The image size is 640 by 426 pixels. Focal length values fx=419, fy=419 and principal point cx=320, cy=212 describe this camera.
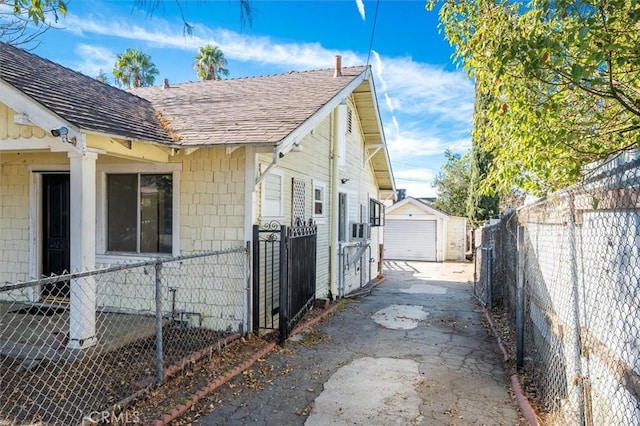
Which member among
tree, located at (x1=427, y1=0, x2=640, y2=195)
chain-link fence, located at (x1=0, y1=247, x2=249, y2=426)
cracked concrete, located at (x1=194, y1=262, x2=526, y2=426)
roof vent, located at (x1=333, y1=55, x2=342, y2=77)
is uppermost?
roof vent, located at (x1=333, y1=55, x2=342, y2=77)

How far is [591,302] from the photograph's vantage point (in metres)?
3.13

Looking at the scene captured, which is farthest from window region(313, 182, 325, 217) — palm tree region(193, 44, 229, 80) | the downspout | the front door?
palm tree region(193, 44, 229, 80)

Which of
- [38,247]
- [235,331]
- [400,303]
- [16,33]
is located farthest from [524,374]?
[16,33]

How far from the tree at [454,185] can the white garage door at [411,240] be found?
15.3ft

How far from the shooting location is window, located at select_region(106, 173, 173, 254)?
6.92 m

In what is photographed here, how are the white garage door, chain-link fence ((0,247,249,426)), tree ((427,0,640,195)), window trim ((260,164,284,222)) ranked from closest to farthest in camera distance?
tree ((427,0,640,195)) < chain-link fence ((0,247,249,426)) < window trim ((260,164,284,222)) < the white garage door

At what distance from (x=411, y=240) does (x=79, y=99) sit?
2113cm

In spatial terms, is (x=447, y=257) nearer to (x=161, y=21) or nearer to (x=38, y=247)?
(x=38, y=247)

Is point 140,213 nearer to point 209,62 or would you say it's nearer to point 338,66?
point 338,66

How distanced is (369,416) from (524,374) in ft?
7.26

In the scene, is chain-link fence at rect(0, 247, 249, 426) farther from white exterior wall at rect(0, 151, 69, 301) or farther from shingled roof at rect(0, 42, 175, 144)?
shingled roof at rect(0, 42, 175, 144)

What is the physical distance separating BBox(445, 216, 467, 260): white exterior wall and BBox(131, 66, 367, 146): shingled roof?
610 inches

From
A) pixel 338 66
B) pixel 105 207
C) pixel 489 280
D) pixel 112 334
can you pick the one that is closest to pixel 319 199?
pixel 338 66

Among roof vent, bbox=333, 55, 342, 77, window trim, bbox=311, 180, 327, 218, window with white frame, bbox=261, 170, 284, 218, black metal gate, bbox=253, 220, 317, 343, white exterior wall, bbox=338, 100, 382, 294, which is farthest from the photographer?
white exterior wall, bbox=338, 100, 382, 294
